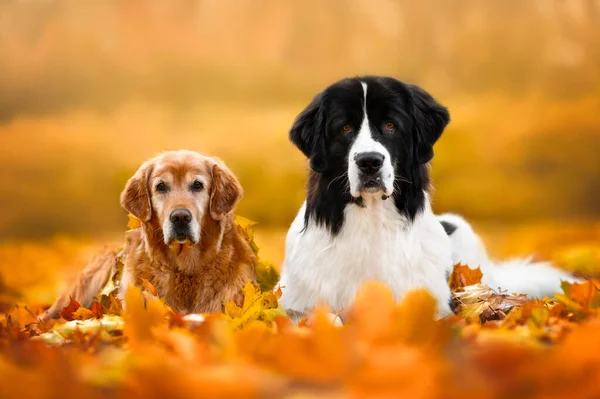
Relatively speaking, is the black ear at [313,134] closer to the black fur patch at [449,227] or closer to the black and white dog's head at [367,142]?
the black and white dog's head at [367,142]

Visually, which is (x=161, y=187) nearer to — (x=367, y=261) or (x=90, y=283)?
(x=90, y=283)

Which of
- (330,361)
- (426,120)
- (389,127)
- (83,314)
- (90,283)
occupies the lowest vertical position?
(330,361)

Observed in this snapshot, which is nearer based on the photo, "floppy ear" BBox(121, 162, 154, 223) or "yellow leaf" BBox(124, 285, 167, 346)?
"yellow leaf" BBox(124, 285, 167, 346)

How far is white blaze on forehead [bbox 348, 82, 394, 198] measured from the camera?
330cm

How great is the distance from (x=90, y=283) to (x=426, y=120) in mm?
2606

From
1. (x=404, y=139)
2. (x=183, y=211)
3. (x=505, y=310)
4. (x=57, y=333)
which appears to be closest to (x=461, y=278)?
(x=505, y=310)

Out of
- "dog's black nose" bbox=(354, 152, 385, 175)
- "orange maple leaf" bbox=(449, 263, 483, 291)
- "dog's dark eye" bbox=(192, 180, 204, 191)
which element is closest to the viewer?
"dog's black nose" bbox=(354, 152, 385, 175)

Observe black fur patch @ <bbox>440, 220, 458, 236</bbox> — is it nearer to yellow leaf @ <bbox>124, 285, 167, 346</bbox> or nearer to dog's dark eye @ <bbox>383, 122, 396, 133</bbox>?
dog's dark eye @ <bbox>383, 122, 396, 133</bbox>

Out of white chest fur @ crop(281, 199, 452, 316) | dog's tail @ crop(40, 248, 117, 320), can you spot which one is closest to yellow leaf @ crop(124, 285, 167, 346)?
white chest fur @ crop(281, 199, 452, 316)

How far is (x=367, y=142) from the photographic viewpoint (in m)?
3.35

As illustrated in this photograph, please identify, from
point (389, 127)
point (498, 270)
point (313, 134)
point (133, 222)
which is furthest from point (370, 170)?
point (498, 270)

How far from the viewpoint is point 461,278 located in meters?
4.30

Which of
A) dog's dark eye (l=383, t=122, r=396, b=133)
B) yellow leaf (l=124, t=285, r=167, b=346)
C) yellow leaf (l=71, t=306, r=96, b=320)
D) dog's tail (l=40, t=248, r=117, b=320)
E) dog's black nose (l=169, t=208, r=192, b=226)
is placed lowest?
yellow leaf (l=124, t=285, r=167, b=346)

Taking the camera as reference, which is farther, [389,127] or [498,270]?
[498,270]
